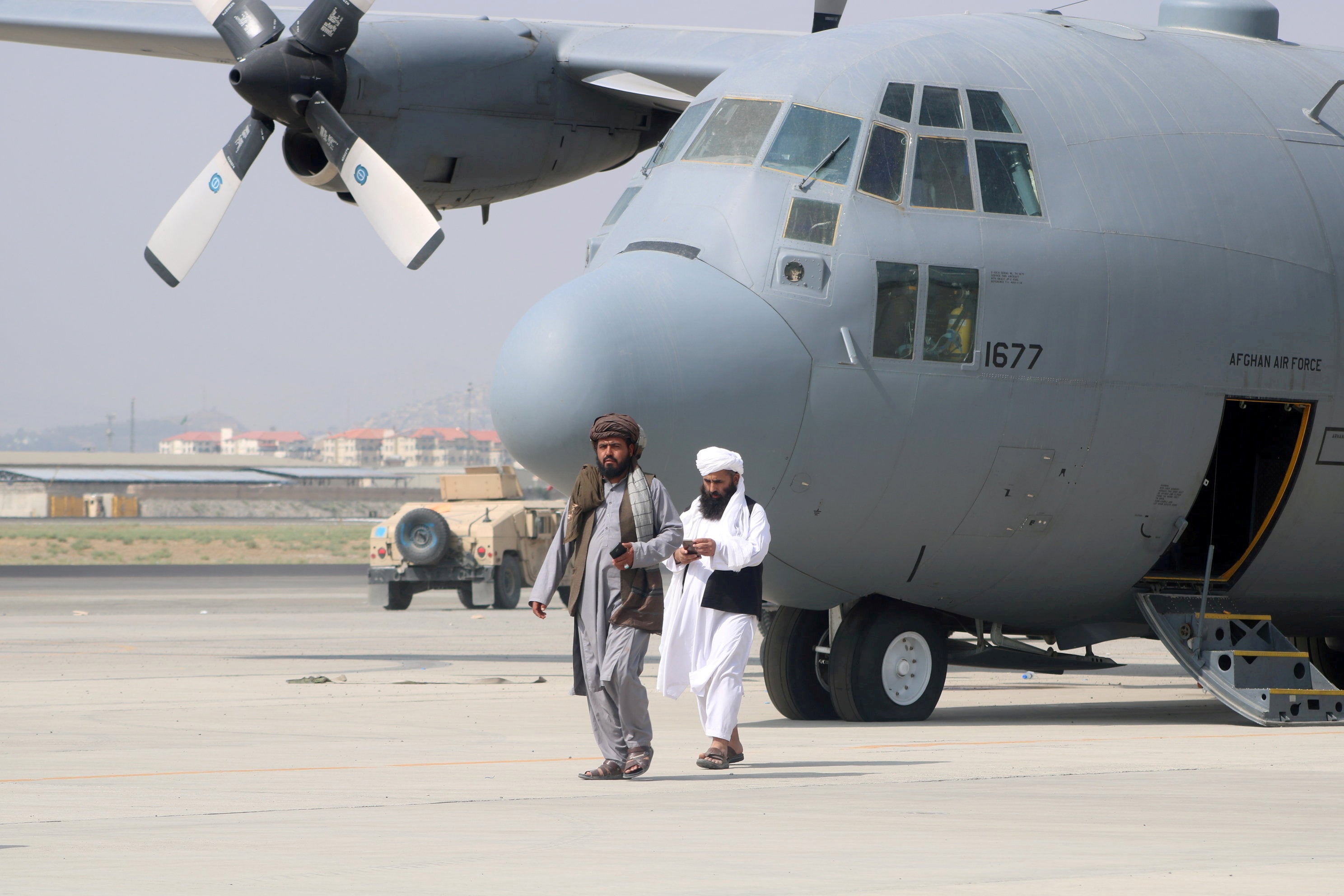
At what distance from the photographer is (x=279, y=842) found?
6891mm

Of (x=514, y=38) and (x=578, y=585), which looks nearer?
(x=578, y=585)

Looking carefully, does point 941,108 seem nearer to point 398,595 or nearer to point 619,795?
point 619,795

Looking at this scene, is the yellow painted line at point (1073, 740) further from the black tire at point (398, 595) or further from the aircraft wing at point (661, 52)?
the black tire at point (398, 595)

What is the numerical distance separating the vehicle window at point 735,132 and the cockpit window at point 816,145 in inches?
5.3

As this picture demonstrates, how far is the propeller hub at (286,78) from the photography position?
15.9m

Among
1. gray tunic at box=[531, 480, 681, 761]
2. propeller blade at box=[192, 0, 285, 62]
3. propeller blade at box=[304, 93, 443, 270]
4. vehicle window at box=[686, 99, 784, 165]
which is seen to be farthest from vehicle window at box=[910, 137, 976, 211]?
propeller blade at box=[192, 0, 285, 62]

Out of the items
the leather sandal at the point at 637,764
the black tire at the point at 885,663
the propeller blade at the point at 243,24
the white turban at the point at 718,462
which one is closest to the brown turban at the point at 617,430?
the white turban at the point at 718,462

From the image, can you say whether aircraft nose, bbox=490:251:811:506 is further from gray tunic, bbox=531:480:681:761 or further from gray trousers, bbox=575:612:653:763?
gray trousers, bbox=575:612:653:763

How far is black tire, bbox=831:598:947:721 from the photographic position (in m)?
12.3

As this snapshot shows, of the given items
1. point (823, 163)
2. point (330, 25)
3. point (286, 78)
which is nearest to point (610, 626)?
point (823, 163)

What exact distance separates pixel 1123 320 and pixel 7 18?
11.8 metres

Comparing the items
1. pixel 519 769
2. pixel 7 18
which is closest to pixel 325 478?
pixel 7 18

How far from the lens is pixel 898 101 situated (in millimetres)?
11938

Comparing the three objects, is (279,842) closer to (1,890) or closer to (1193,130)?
(1,890)
